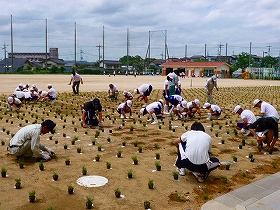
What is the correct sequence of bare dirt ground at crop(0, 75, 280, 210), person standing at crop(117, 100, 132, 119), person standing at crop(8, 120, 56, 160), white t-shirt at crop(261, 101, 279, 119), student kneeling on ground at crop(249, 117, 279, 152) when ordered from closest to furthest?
bare dirt ground at crop(0, 75, 280, 210)
person standing at crop(8, 120, 56, 160)
student kneeling on ground at crop(249, 117, 279, 152)
white t-shirt at crop(261, 101, 279, 119)
person standing at crop(117, 100, 132, 119)

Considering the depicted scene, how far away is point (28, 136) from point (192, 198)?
141 inches

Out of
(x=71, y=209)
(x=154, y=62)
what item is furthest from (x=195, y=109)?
(x=154, y=62)

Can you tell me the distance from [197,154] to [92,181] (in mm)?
1961

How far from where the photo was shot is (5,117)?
12.2 meters

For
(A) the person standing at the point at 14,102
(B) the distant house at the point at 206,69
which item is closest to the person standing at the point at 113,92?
(A) the person standing at the point at 14,102

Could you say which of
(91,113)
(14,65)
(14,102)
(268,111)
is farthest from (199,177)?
(14,65)

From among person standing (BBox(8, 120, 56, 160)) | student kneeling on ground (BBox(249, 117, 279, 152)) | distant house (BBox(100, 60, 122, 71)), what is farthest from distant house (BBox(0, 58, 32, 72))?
student kneeling on ground (BBox(249, 117, 279, 152))

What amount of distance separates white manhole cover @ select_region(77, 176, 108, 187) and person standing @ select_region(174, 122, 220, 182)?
1.52 meters

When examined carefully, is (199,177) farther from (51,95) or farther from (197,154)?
(51,95)

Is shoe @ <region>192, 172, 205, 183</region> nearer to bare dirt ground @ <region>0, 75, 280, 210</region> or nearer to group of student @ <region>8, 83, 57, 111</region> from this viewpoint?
bare dirt ground @ <region>0, 75, 280, 210</region>

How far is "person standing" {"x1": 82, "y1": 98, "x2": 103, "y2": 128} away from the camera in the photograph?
10.2m

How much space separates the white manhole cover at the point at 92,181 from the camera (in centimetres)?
564

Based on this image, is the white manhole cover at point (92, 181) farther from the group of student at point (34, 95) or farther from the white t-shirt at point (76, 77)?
the white t-shirt at point (76, 77)

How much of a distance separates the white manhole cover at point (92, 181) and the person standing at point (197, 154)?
4.99 ft
